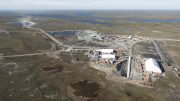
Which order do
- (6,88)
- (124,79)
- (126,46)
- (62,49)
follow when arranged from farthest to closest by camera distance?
(126,46)
(62,49)
(124,79)
(6,88)

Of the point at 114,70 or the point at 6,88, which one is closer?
the point at 6,88

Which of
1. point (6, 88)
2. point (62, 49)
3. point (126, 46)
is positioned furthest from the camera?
point (126, 46)

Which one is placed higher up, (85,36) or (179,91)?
(85,36)

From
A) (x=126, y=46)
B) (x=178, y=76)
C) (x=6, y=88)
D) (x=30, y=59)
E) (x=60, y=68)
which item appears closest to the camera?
(x=6, y=88)

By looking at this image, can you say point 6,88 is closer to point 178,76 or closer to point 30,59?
point 30,59

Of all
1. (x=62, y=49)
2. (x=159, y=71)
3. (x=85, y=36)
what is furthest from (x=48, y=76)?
(x=85, y=36)

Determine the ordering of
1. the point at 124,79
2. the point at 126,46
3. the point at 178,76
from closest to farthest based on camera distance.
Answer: the point at 124,79 → the point at 178,76 → the point at 126,46

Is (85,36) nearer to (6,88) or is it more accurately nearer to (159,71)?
(159,71)

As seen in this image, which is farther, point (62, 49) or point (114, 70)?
point (62, 49)

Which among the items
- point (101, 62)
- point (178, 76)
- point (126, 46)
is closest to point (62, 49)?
point (101, 62)
